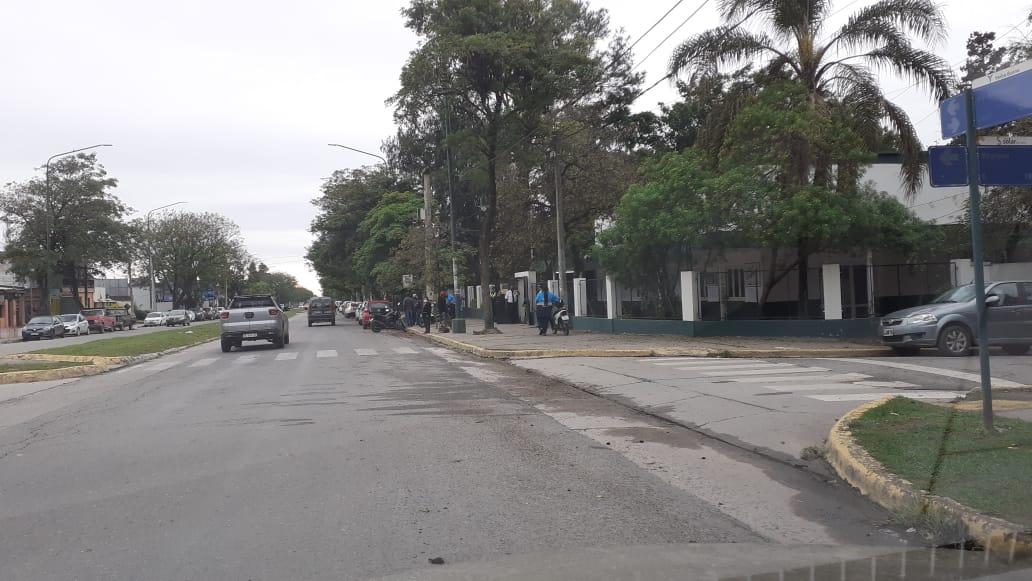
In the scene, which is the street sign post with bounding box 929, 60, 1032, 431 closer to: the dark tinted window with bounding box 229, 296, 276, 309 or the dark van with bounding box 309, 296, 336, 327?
the dark tinted window with bounding box 229, 296, 276, 309

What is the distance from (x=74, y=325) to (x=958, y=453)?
167 ft

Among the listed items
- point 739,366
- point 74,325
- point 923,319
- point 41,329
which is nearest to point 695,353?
point 739,366

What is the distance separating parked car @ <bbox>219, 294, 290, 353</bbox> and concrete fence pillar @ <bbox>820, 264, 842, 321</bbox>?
15.7 metres

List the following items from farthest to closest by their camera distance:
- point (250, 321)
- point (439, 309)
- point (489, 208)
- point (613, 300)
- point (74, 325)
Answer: point (74, 325), point (439, 309), point (613, 300), point (489, 208), point (250, 321)

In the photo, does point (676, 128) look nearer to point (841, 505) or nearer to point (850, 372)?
point (850, 372)

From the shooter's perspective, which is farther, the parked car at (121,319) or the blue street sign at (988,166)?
the parked car at (121,319)

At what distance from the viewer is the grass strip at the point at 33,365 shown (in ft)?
61.4

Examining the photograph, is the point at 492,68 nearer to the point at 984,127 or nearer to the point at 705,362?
the point at 705,362

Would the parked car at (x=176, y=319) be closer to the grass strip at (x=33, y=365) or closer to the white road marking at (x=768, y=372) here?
the grass strip at (x=33, y=365)

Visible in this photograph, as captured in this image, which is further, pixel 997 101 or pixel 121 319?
pixel 121 319

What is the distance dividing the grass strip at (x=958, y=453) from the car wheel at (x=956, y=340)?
355 inches

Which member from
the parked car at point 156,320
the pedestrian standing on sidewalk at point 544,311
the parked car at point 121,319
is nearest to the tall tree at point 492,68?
the pedestrian standing on sidewalk at point 544,311

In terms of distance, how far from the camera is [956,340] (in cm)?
1733

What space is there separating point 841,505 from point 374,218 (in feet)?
152
